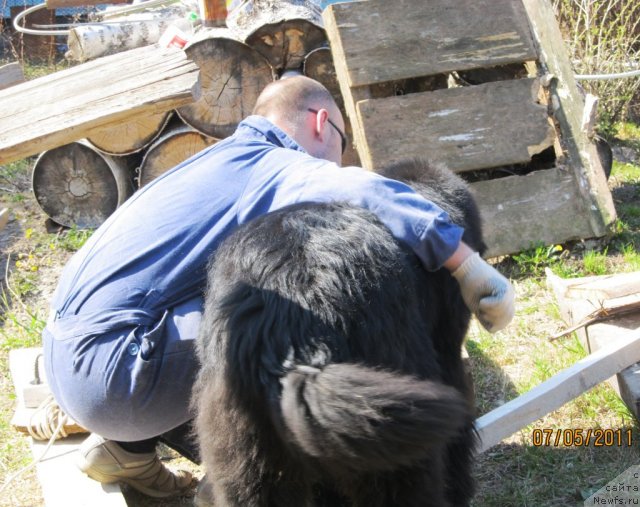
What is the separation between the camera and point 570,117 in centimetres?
488

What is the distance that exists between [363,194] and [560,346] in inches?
81.0

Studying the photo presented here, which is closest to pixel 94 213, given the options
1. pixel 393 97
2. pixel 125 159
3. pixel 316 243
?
pixel 125 159

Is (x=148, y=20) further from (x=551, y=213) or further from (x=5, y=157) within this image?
(x=5, y=157)

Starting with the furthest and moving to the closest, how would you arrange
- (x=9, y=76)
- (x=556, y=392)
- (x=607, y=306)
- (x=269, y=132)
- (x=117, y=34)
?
(x=117, y=34) → (x=9, y=76) → (x=607, y=306) → (x=556, y=392) → (x=269, y=132)

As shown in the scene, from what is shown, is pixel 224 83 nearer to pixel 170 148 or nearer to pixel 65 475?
pixel 170 148

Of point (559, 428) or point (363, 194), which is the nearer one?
point (363, 194)

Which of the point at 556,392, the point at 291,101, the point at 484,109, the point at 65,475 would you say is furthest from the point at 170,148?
the point at 556,392

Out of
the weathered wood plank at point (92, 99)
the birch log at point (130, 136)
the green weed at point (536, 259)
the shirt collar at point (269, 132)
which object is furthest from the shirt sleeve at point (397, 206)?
the birch log at point (130, 136)

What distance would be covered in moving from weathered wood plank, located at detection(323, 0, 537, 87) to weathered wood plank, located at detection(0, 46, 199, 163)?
6.20 ft

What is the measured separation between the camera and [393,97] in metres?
4.73

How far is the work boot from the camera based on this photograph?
2.84m

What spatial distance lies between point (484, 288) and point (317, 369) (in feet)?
2.40
